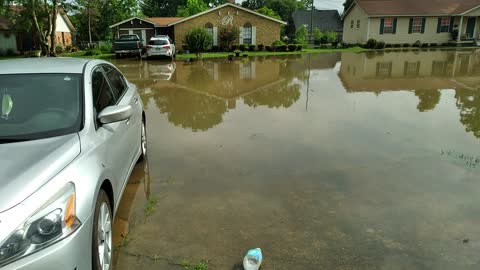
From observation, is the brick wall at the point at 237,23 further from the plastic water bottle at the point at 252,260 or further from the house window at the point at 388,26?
the plastic water bottle at the point at 252,260

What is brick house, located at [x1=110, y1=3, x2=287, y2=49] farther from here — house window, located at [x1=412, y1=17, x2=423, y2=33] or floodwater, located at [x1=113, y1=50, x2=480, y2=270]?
floodwater, located at [x1=113, y1=50, x2=480, y2=270]

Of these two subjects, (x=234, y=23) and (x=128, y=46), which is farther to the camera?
(x=234, y=23)

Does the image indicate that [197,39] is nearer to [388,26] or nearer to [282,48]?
[282,48]

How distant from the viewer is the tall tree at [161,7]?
79.7 m

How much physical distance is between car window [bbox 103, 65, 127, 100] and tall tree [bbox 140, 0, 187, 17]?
79534mm

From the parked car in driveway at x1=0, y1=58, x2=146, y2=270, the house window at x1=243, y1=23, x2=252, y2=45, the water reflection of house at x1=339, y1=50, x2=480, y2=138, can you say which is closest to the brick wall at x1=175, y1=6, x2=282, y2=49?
the house window at x1=243, y1=23, x2=252, y2=45

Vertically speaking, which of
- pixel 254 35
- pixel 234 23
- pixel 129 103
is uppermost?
pixel 234 23

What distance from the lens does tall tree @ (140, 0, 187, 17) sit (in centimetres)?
7969

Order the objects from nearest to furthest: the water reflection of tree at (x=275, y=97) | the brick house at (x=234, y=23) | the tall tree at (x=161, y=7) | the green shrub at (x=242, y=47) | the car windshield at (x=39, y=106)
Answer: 1. the car windshield at (x=39, y=106)
2. the water reflection of tree at (x=275, y=97)
3. the green shrub at (x=242, y=47)
4. the brick house at (x=234, y=23)
5. the tall tree at (x=161, y=7)

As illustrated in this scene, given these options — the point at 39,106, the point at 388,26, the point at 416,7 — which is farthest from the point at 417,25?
the point at 39,106

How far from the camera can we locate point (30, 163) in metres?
2.51

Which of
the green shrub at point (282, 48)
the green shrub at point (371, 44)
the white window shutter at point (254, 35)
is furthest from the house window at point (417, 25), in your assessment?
the white window shutter at point (254, 35)

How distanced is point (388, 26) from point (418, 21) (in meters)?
3.18

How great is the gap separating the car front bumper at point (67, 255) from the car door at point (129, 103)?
1669 mm
